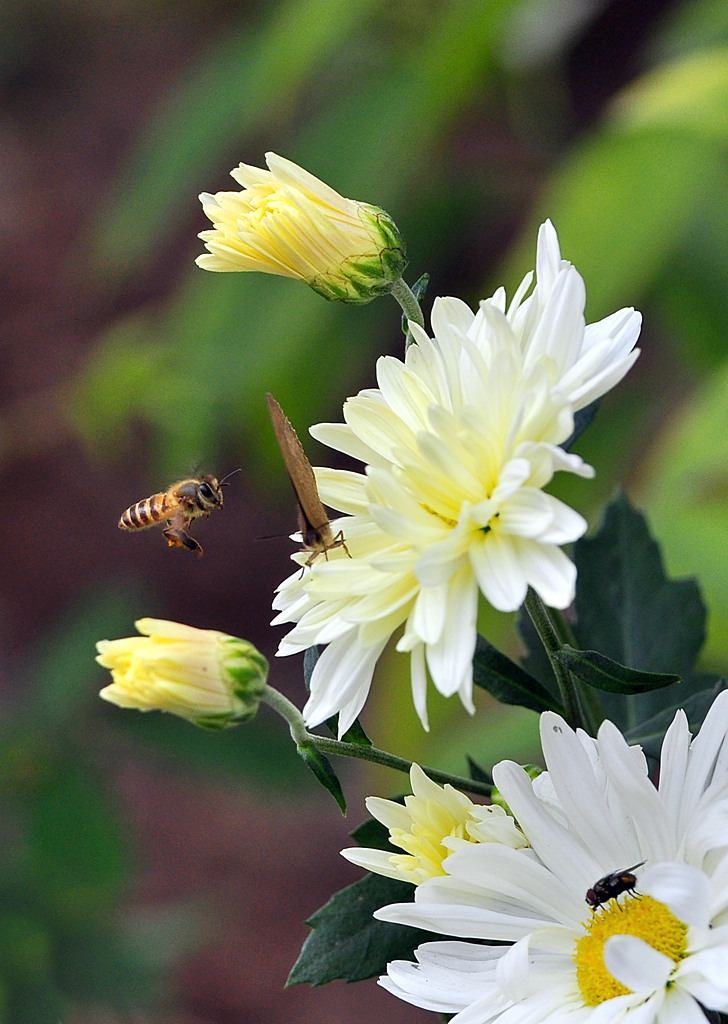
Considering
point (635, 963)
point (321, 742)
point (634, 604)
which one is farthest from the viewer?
point (634, 604)

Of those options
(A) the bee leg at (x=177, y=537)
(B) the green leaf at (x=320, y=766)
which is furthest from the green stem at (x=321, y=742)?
(A) the bee leg at (x=177, y=537)

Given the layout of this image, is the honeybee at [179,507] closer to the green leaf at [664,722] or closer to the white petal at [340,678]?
the white petal at [340,678]

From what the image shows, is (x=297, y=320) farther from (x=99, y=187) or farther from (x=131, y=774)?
(x=99, y=187)

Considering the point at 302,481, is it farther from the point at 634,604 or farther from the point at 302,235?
the point at 634,604

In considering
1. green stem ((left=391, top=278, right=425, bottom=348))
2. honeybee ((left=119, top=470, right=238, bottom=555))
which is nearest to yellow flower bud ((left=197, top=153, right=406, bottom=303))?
green stem ((left=391, top=278, right=425, bottom=348))

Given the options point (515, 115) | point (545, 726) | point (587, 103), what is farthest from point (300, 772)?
point (587, 103)

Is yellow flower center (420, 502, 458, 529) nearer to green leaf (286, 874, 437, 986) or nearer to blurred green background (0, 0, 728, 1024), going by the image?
green leaf (286, 874, 437, 986)

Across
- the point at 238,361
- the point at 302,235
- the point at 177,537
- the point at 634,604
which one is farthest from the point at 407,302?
the point at 238,361
